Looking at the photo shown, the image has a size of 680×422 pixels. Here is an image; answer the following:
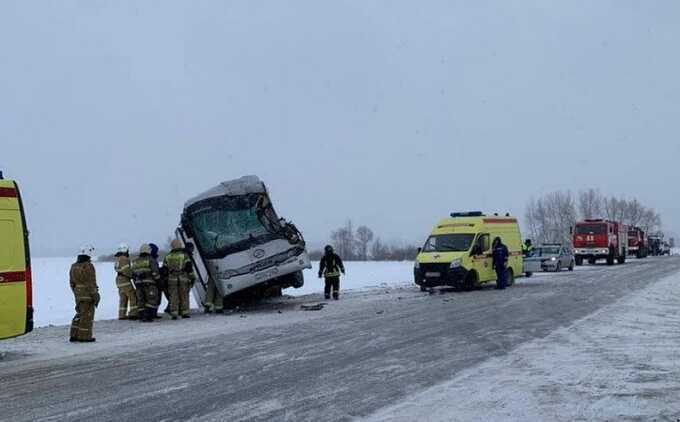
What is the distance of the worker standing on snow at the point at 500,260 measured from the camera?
2392 cm

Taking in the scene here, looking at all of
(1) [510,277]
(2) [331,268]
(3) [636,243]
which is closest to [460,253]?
(1) [510,277]

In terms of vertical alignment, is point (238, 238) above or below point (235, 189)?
below

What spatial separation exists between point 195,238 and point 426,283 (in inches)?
337

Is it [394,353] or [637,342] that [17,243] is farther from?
[637,342]

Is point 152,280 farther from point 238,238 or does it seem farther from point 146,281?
point 238,238

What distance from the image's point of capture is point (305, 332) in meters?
13.1

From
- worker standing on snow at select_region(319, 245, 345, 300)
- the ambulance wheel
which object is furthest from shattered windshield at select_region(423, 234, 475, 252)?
worker standing on snow at select_region(319, 245, 345, 300)

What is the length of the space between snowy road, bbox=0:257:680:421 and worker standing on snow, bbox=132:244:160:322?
2.88 feet

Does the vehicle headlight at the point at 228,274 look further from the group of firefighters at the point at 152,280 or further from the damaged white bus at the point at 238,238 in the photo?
the group of firefighters at the point at 152,280

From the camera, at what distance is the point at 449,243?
23.6 meters

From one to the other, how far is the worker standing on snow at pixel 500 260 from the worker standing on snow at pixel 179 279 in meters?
11.2

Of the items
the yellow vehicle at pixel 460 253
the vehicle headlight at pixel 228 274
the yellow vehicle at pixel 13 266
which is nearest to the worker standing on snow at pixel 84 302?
the yellow vehicle at pixel 13 266

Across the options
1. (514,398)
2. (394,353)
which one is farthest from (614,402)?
(394,353)

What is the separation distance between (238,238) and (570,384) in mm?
11109
